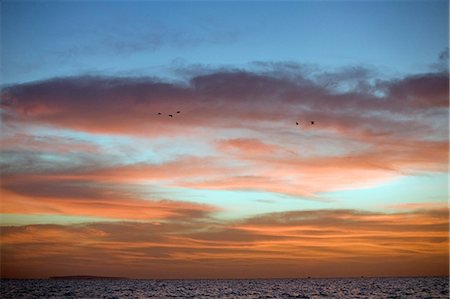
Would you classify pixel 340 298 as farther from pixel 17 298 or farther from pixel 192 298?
pixel 17 298

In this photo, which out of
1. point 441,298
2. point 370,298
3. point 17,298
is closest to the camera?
point 441,298

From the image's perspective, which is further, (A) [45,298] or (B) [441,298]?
(A) [45,298]

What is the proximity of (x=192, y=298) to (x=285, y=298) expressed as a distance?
1800 cm

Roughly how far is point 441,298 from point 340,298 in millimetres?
17480

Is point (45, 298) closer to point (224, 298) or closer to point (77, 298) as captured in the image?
point (77, 298)


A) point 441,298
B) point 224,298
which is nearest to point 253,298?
point 224,298

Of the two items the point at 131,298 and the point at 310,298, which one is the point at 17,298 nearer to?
the point at 131,298

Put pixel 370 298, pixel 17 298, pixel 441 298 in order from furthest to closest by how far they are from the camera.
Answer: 1. pixel 17 298
2. pixel 370 298
3. pixel 441 298

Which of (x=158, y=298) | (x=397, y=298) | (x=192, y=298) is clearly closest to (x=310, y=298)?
(x=397, y=298)

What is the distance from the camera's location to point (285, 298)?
324 feet

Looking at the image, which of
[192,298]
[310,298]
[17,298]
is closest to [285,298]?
[310,298]

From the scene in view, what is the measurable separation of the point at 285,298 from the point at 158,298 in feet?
80.3

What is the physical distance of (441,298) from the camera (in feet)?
289

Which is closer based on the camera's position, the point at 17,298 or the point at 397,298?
the point at 397,298
